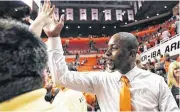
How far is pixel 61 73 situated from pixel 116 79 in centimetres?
43

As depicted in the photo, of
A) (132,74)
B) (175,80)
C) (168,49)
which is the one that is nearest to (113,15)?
(168,49)

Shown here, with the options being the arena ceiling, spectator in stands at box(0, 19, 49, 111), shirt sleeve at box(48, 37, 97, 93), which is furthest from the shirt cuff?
the arena ceiling

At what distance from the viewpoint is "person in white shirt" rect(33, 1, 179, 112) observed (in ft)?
6.47

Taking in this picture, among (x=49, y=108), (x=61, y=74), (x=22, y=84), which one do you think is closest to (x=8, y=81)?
(x=22, y=84)

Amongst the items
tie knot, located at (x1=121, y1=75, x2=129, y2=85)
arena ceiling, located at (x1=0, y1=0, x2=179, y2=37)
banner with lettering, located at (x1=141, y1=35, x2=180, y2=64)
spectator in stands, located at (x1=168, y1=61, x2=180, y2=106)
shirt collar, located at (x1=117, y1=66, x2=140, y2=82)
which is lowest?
spectator in stands, located at (x1=168, y1=61, x2=180, y2=106)

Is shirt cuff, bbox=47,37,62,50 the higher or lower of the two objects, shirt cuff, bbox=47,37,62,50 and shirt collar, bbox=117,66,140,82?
the higher

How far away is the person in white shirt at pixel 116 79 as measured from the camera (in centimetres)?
197

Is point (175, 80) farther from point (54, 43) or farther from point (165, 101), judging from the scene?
point (54, 43)

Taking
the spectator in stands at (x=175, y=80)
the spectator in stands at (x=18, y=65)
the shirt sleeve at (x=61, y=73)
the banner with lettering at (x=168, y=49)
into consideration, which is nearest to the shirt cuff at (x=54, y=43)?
the shirt sleeve at (x=61, y=73)

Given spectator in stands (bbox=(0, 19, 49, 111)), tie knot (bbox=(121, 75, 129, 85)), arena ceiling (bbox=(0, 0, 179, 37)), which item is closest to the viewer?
spectator in stands (bbox=(0, 19, 49, 111))

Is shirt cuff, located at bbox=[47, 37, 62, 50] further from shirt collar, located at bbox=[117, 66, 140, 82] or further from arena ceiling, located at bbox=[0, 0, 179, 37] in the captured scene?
arena ceiling, located at bbox=[0, 0, 179, 37]

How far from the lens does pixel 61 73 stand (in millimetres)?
2000

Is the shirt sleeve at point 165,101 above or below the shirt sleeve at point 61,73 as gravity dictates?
below

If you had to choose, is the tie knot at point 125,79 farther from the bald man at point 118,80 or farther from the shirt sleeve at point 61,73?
the shirt sleeve at point 61,73
